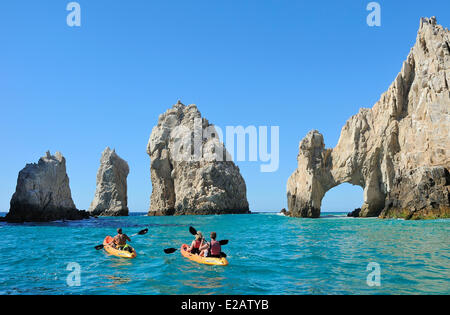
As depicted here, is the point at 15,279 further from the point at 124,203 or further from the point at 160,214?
the point at 124,203

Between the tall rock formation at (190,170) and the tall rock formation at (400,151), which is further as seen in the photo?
the tall rock formation at (190,170)

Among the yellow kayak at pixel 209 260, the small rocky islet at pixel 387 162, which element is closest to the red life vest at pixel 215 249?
the yellow kayak at pixel 209 260

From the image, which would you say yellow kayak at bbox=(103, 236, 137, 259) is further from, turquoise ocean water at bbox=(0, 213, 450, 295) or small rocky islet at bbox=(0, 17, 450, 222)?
small rocky islet at bbox=(0, 17, 450, 222)

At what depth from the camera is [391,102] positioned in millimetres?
48719

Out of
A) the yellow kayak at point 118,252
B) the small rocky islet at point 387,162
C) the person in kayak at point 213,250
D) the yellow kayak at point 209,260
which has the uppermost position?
the small rocky islet at point 387,162

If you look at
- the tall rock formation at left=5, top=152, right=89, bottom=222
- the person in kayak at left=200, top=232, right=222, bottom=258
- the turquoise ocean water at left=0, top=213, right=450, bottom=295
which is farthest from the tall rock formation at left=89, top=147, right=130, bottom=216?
the person in kayak at left=200, top=232, right=222, bottom=258

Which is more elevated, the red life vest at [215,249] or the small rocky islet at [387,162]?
the small rocky islet at [387,162]

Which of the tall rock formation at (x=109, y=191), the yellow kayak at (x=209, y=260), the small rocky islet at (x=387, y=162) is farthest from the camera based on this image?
the tall rock formation at (x=109, y=191)

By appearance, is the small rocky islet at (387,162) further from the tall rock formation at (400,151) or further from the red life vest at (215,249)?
the red life vest at (215,249)

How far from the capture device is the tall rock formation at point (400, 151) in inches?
1535

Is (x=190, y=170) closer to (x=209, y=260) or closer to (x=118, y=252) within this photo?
(x=118, y=252)

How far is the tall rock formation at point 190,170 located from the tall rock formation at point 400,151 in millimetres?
33236
